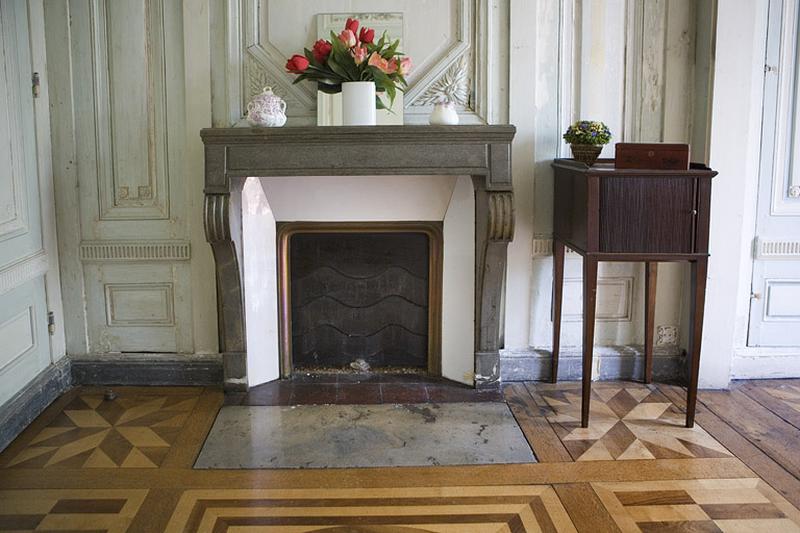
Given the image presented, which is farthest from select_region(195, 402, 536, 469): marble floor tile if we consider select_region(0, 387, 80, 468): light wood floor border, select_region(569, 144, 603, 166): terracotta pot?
select_region(569, 144, 603, 166): terracotta pot

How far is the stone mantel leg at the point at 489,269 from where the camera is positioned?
3457 millimetres

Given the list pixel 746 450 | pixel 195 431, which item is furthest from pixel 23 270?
pixel 746 450

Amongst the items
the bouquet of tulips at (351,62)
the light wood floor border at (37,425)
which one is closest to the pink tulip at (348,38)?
the bouquet of tulips at (351,62)

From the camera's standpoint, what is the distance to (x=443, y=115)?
11.3ft

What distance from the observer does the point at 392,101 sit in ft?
11.9

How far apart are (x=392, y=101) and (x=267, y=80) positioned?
588mm

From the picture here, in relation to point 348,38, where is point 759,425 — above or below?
below

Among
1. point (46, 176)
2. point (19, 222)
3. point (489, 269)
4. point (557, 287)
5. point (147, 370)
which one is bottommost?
point (147, 370)

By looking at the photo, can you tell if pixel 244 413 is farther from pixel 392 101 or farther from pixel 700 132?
pixel 700 132

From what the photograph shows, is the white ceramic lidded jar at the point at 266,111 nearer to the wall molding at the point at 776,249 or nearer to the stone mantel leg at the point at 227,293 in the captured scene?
the stone mantel leg at the point at 227,293

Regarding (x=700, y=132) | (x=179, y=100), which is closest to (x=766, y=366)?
(x=700, y=132)

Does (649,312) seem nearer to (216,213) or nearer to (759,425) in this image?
(759,425)

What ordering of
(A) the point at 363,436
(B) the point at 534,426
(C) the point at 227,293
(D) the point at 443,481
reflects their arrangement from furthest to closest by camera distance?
(C) the point at 227,293
(B) the point at 534,426
(A) the point at 363,436
(D) the point at 443,481

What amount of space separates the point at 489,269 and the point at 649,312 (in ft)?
2.70
